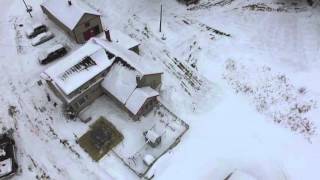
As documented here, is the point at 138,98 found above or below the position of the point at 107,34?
below

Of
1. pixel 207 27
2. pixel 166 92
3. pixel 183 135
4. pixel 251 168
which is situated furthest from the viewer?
pixel 207 27

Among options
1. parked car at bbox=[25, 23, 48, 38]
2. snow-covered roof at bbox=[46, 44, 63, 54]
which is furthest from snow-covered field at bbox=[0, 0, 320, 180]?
snow-covered roof at bbox=[46, 44, 63, 54]

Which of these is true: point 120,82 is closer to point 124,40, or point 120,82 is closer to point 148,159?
point 124,40

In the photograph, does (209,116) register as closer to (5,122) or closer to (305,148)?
(305,148)

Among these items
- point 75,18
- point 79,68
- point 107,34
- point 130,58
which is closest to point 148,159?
point 130,58

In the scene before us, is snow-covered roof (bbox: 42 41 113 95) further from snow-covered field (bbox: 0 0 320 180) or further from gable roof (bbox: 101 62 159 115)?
snow-covered field (bbox: 0 0 320 180)

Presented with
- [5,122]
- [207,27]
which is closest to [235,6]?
[207,27]

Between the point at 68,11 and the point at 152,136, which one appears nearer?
the point at 152,136
